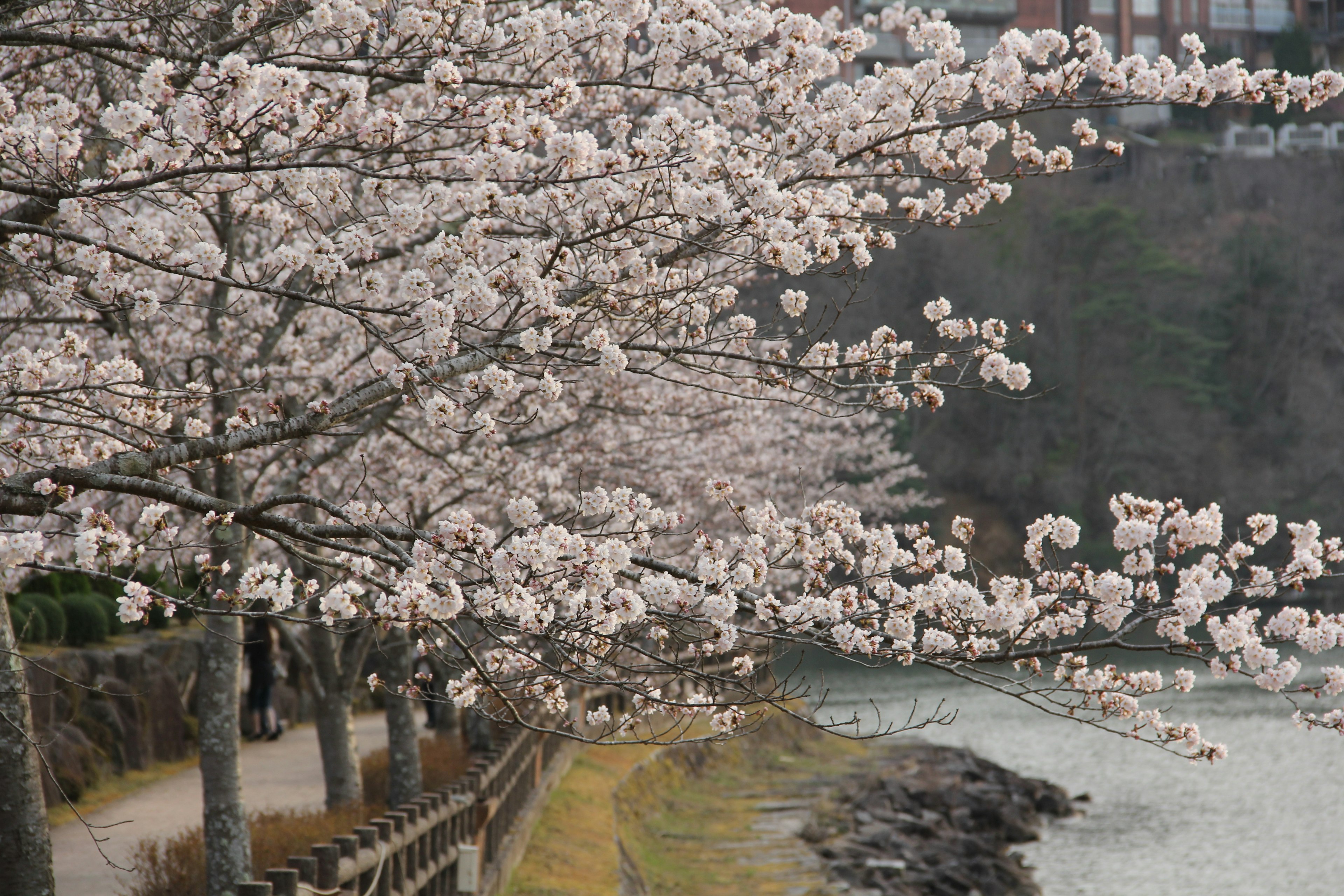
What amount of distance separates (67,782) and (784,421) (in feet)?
42.3

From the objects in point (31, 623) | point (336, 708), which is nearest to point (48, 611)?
point (31, 623)

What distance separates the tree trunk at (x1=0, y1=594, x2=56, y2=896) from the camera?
5246 mm

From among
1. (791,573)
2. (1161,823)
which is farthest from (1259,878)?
(791,573)

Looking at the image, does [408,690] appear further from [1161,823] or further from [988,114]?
[1161,823]

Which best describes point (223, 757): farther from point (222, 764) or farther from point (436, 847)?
point (436, 847)

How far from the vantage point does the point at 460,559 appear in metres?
4.04

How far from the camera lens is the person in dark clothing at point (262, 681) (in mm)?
15039

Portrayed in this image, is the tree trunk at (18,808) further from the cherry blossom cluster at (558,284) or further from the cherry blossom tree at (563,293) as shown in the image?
the cherry blossom cluster at (558,284)

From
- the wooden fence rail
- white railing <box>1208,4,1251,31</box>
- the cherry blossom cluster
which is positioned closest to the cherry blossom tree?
the cherry blossom cluster

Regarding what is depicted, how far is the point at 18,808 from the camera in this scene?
5273 millimetres

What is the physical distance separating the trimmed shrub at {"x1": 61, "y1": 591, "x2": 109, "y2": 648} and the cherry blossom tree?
8.08 m

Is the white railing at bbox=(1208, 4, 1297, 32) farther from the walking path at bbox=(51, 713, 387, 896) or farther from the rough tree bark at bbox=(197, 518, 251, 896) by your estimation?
the rough tree bark at bbox=(197, 518, 251, 896)

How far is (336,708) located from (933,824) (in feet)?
36.5

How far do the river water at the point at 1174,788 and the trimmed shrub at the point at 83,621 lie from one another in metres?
8.92
